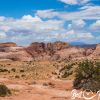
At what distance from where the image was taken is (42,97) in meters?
25.3

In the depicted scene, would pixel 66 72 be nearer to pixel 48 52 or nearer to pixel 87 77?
pixel 87 77

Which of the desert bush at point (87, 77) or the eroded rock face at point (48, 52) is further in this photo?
the eroded rock face at point (48, 52)

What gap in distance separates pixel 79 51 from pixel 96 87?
85.4m

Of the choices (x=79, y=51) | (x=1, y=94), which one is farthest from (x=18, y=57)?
(x=1, y=94)

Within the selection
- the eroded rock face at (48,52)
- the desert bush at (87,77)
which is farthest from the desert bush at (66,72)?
the eroded rock face at (48,52)

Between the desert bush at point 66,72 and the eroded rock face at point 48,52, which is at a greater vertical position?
the eroded rock face at point 48,52

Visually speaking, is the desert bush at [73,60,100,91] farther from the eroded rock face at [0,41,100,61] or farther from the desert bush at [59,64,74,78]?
the eroded rock face at [0,41,100,61]

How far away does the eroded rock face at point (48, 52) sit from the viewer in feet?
359

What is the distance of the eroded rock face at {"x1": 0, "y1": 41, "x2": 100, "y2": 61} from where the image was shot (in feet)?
359

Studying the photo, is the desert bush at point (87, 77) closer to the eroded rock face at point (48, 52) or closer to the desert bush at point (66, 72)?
the desert bush at point (66, 72)

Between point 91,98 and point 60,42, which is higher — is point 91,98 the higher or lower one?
the lower one

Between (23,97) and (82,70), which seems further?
(82,70)

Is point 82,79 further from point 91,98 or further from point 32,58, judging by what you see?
point 32,58

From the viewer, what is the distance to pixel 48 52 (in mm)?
113812
